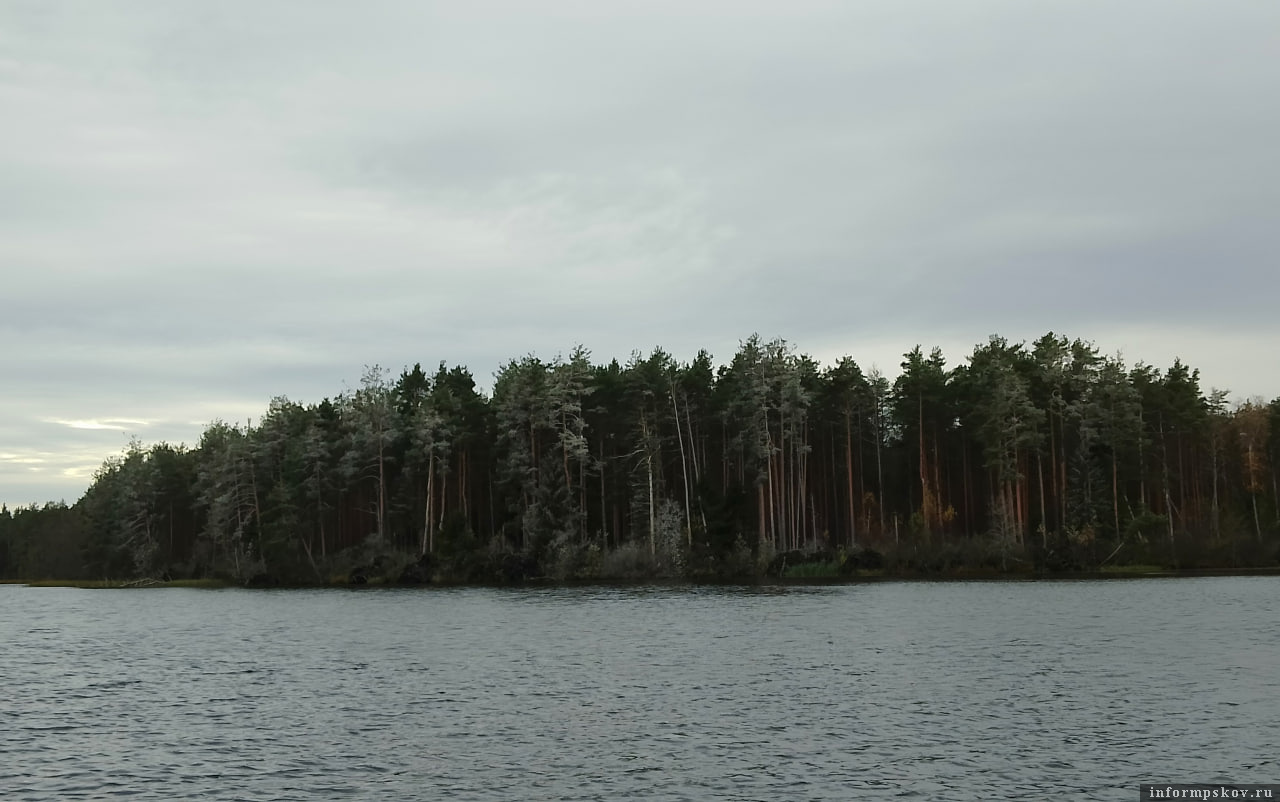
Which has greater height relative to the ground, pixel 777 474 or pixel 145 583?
pixel 777 474

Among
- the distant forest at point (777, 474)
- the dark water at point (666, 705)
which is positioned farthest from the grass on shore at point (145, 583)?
the dark water at point (666, 705)

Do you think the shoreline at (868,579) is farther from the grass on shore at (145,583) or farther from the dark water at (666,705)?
the dark water at (666,705)

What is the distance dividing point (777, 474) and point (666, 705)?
79279 millimetres

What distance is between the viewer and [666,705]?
3322 cm

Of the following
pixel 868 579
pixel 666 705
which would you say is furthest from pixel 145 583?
pixel 666 705

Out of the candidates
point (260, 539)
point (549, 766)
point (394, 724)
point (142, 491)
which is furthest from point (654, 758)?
point (142, 491)

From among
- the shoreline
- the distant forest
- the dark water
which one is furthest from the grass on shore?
the dark water

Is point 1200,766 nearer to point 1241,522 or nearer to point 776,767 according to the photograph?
point 776,767

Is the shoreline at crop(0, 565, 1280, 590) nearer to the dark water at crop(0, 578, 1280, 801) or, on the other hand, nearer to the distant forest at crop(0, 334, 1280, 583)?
the distant forest at crop(0, 334, 1280, 583)

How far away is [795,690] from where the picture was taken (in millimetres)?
35344

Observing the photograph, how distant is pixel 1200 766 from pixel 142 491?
156237 millimetres

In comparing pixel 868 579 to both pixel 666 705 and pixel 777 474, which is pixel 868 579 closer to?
pixel 777 474

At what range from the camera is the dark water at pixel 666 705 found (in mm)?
23675

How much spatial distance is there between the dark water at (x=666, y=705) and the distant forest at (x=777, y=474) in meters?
37.0
